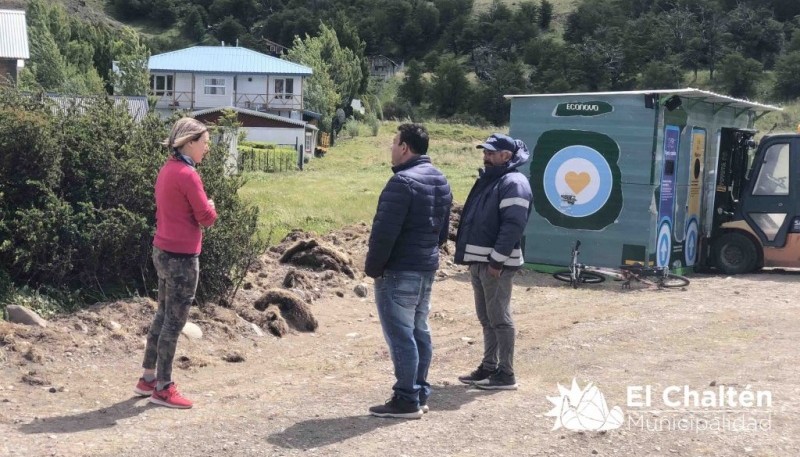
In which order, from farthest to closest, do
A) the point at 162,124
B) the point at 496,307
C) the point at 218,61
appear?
the point at 218,61
the point at 162,124
the point at 496,307

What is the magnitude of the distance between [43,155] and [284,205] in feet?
39.3

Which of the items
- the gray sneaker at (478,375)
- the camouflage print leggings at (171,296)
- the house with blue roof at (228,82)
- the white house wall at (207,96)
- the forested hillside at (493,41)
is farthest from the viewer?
the forested hillside at (493,41)

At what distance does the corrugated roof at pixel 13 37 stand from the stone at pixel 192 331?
48.1m

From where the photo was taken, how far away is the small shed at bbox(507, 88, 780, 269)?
13789 mm

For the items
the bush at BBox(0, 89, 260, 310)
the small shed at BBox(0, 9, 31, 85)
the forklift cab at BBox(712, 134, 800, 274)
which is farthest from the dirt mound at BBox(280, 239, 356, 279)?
the small shed at BBox(0, 9, 31, 85)

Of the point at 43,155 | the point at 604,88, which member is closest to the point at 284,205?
the point at 43,155

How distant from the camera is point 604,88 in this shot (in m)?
90.0

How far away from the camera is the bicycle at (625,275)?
44.4 ft

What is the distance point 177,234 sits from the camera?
22.3 ft

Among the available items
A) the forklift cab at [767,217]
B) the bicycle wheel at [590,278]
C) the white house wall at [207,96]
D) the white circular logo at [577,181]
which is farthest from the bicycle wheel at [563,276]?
→ the white house wall at [207,96]

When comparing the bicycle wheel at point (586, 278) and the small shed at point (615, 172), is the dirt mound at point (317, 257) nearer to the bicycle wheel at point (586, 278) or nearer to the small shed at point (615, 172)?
the bicycle wheel at point (586, 278)

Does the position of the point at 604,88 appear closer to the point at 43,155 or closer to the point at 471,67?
the point at 471,67

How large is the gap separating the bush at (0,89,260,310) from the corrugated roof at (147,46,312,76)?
204 feet

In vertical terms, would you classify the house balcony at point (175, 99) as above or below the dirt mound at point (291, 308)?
above
